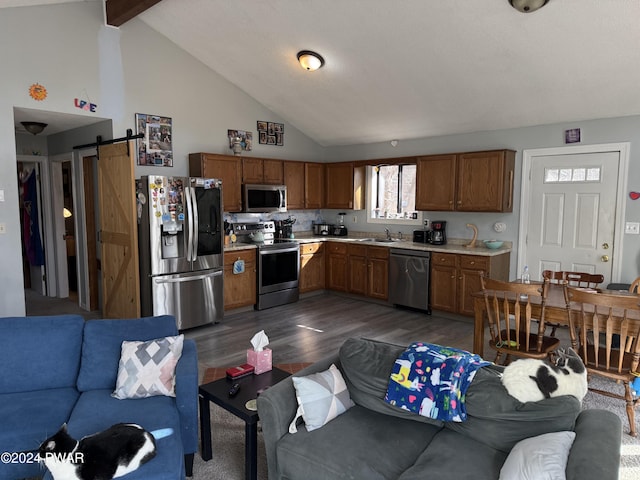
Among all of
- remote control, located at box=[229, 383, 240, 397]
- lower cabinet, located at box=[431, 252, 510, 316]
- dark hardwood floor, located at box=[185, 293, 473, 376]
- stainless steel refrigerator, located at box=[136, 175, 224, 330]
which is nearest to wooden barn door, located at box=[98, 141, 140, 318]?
stainless steel refrigerator, located at box=[136, 175, 224, 330]

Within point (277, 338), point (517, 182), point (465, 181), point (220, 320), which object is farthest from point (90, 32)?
point (517, 182)

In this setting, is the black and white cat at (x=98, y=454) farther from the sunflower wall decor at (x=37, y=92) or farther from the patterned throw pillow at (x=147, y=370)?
the sunflower wall decor at (x=37, y=92)

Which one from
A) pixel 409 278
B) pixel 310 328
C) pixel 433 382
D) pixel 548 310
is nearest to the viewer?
pixel 433 382

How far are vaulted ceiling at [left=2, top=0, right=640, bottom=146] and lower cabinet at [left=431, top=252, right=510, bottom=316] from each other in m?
1.69

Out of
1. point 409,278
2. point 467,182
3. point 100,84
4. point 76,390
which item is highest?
point 100,84

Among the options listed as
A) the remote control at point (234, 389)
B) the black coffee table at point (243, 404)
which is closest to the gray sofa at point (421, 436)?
the black coffee table at point (243, 404)

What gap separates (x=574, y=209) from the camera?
5.14m

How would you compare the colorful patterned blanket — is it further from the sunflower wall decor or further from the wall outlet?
the sunflower wall decor

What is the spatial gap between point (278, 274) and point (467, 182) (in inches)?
109

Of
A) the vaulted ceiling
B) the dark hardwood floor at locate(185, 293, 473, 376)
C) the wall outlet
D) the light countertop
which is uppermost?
the vaulted ceiling

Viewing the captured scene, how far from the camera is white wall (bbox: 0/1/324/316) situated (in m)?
4.40

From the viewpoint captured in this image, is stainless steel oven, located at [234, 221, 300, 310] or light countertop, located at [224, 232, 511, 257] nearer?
light countertop, located at [224, 232, 511, 257]

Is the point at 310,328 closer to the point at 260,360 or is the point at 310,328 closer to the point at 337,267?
the point at 337,267

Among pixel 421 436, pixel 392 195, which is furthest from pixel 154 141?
pixel 421 436
